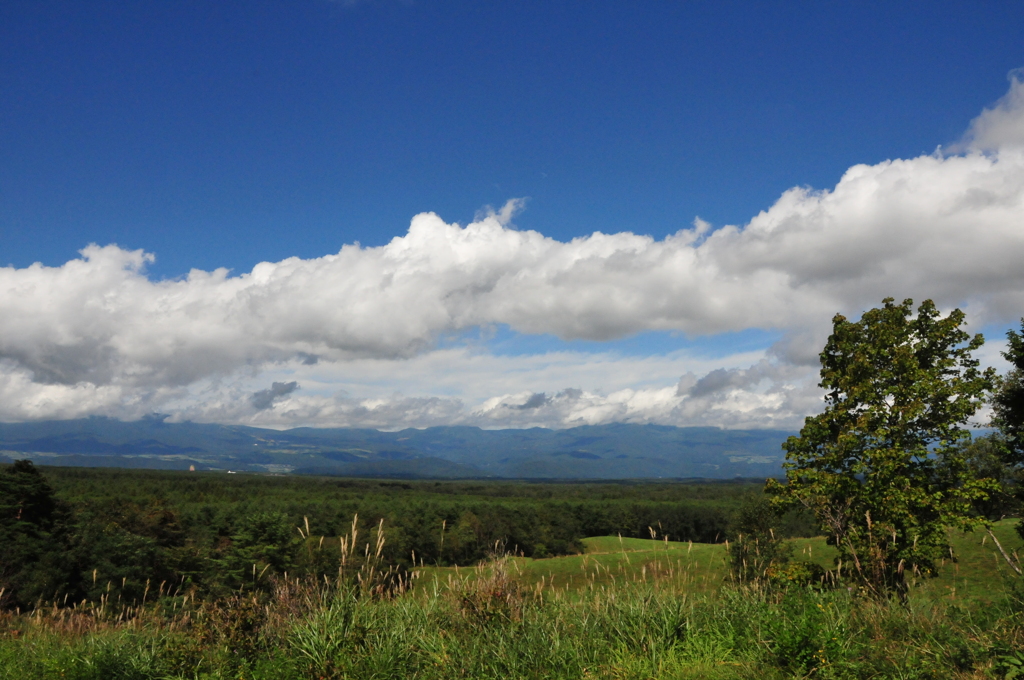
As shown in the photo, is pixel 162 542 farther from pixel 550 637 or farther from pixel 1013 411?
pixel 1013 411

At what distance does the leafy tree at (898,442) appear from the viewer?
1750 cm

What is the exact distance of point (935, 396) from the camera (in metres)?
18.6

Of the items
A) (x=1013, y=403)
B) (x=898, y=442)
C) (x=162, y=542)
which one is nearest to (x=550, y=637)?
(x=898, y=442)

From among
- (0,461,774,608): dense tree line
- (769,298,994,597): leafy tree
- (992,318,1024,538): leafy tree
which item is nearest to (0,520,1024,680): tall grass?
(0,461,774,608): dense tree line

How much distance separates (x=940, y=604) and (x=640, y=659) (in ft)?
11.8

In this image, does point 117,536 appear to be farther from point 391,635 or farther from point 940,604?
point 940,604

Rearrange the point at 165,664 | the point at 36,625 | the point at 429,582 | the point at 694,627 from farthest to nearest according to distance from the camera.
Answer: the point at 36,625, the point at 429,582, the point at 165,664, the point at 694,627

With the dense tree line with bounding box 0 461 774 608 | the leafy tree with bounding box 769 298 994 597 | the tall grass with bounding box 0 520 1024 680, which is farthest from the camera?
the dense tree line with bounding box 0 461 774 608

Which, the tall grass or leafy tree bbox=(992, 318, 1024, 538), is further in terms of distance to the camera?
leafy tree bbox=(992, 318, 1024, 538)

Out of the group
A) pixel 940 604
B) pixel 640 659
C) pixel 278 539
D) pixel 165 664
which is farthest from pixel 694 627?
pixel 278 539

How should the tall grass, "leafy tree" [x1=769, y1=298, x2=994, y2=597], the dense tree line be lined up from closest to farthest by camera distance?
the tall grass
"leafy tree" [x1=769, y1=298, x2=994, y2=597]
the dense tree line

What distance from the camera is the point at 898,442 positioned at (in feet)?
61.0

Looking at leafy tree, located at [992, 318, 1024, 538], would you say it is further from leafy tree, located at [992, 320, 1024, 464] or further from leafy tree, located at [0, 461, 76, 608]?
leafy tree, located at [0, 461, 76, 608]

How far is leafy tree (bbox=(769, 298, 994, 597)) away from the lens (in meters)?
17.5
